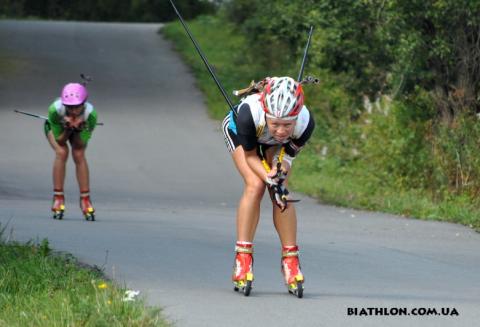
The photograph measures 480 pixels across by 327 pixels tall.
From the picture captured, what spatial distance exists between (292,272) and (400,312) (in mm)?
914

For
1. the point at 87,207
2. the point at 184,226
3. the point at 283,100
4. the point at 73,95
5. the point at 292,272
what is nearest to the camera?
the point at 283,100

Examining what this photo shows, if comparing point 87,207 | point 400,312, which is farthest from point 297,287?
point 87,207

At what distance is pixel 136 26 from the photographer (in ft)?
149

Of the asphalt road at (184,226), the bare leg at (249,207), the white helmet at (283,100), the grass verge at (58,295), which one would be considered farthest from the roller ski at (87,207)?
the white helmet at (283,100)

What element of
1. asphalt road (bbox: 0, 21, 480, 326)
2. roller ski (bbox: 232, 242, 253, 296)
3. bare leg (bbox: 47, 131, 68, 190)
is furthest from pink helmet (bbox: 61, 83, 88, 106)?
roller ski (bbox: 232, 242, 253, 296)

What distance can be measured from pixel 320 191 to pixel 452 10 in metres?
3.56

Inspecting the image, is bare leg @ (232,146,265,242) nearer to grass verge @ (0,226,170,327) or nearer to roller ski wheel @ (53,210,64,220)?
grass verge @ (0,226,170,327)

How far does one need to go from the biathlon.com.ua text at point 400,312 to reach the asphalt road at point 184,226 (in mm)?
41

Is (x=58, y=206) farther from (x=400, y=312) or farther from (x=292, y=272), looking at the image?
(x=400, y=312)

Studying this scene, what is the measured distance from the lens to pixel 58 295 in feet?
26.8

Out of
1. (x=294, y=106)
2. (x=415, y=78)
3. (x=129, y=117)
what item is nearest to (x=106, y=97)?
(x=129, y=117)

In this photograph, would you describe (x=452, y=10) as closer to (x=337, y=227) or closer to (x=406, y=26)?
(x=406, y=26)

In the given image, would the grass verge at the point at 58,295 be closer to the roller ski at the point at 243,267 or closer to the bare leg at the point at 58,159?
the roller ski at the point at 243,267

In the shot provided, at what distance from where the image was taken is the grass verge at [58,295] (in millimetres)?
7207
